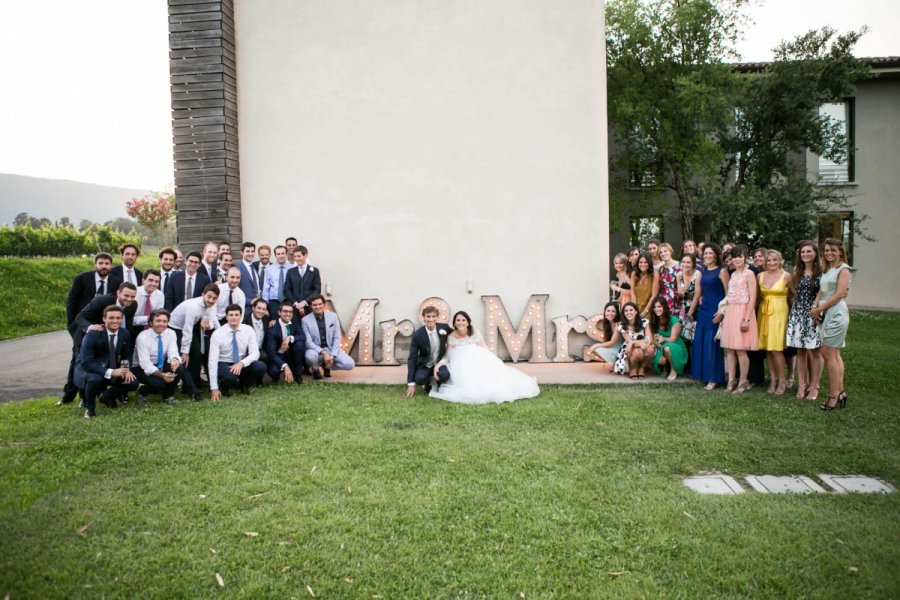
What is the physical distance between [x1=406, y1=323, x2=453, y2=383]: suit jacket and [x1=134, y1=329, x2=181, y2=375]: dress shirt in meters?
2.80

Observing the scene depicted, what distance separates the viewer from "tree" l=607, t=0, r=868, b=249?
13984 millimetres

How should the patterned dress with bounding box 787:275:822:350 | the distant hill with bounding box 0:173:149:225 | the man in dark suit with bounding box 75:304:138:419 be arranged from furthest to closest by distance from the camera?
the distant hill with bounding box 0:173:149:225 → the patterned dress with bounding box 787:275:822:350 → the man in dark suit with bounding box 75:304:138:419

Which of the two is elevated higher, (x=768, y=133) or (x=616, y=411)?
(x=768, y=133)

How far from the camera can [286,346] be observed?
25.5 ft

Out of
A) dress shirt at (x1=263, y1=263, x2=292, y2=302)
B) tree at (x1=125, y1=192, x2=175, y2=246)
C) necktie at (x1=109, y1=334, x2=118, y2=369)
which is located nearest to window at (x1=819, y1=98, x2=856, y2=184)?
dress shirt at (x1=263, y1=263, x2=292, y2=302)

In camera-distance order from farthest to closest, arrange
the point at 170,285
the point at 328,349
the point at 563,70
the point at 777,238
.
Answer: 1. the point at 777,238
2. the point at 563,70
3. the point at 328,349
4. the point at 170,285

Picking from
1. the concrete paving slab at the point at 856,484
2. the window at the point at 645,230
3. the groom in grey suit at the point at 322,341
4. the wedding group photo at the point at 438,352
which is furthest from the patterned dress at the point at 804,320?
the window at the point at 645,230

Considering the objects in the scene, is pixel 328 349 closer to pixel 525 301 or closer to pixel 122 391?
pixel 122 391

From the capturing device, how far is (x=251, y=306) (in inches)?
306

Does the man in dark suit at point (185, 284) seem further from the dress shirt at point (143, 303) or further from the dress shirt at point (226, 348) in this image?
the dress shirt at point (226, 348)

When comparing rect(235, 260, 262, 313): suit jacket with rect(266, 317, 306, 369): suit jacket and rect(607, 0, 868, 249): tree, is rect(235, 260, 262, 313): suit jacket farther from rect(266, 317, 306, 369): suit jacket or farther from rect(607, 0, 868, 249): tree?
rect(607, 0, 868, 249): tree

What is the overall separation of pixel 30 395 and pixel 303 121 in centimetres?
574

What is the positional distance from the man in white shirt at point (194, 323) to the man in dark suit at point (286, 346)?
812mm

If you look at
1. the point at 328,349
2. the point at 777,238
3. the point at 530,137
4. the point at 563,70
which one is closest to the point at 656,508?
the point at 328,349
